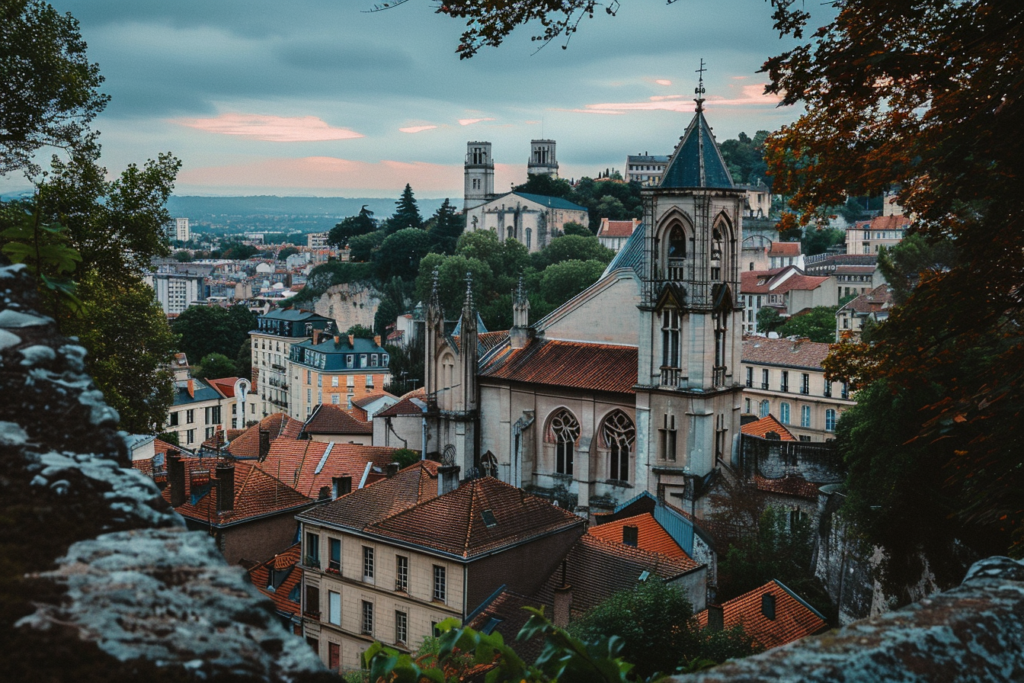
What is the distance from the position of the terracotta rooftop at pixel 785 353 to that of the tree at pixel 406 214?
76125 millimetres

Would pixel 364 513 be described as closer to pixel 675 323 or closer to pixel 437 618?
pixel 437 618

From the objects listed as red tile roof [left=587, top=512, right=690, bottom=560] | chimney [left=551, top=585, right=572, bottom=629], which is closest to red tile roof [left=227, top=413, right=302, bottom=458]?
red tile roof [left=587, top=512, right=690, bottom=560]

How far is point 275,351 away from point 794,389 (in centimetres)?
5453

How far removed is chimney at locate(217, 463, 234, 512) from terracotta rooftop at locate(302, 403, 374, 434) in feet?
74.8

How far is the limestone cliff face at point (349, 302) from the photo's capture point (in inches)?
4547

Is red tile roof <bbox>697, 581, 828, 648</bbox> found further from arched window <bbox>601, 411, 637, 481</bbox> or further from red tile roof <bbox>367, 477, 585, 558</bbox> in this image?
arched window <bbox>601, 411, 637, 481</bbox>

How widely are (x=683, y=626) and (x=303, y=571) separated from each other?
12.4 m

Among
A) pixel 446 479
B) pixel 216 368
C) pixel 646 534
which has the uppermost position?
pixel 446 479

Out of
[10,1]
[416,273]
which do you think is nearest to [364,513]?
[10,1]

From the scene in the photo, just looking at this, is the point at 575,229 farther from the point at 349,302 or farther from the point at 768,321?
the point at 768,321

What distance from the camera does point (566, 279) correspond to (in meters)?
81.3

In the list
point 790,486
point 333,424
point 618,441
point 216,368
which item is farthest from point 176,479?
point 216,368

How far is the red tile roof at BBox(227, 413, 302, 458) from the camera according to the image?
4369cm

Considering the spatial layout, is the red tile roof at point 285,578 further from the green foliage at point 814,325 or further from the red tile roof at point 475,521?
the green foliage at point 814,325
